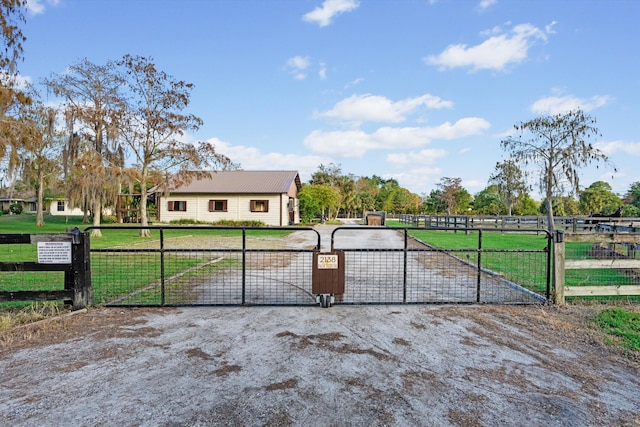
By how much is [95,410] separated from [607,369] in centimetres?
426

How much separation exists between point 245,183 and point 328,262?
27.0m

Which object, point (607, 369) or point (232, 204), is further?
point (232, 204)

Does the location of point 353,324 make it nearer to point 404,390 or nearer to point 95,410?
point 404,390

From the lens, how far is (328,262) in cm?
544

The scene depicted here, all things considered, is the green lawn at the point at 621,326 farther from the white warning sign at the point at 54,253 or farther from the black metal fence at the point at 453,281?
the white warning sign at the point at 54,253

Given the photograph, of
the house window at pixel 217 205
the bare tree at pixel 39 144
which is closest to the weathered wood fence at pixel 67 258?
the bare tree at pixel 39 144

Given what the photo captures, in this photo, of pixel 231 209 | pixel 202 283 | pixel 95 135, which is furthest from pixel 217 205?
pixel 202 283

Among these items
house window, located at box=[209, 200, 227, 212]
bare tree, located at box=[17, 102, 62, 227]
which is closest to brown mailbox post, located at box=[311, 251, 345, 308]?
bare tree, located at box=[17, 102, 62, 227]

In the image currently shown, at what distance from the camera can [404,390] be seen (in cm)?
299

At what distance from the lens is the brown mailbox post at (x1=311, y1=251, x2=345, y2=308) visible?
17.6 ft

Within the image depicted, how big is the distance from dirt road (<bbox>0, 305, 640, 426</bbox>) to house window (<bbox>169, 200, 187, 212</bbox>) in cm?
2665

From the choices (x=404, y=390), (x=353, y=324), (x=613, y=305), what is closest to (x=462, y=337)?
(x=353, y=324)

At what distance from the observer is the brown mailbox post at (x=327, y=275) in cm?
536

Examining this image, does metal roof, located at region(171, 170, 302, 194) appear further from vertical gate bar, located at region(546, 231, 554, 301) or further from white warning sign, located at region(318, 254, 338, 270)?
vertical gate bar, located at region(546, 231, 554, 301)
